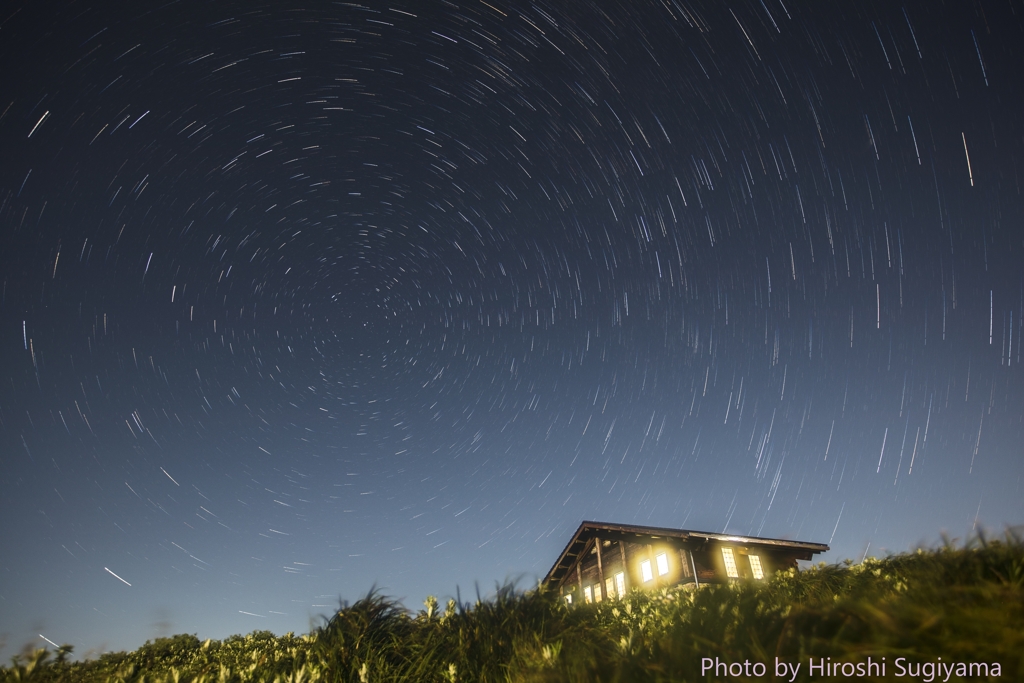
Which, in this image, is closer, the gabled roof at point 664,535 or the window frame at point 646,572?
the gabled roof at point 664,535

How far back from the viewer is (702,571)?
21.6 metres

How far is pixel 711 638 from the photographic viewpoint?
2934mm

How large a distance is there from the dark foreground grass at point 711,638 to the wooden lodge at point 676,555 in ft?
50.2

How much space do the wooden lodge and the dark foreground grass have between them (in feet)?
50.2

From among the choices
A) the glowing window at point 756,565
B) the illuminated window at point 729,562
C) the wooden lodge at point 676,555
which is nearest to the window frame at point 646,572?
the wooden lodge at point 676,555

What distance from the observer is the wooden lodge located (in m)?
21.3

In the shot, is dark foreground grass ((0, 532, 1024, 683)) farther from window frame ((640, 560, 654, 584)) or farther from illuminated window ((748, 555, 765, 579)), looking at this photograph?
illuminated window ((748, 555, 765, 579))

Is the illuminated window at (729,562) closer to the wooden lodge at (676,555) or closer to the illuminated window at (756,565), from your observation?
the wooden lodge at (676,555)

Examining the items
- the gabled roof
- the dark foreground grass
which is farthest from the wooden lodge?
the dark foreground grass

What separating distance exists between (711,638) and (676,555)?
869 inches

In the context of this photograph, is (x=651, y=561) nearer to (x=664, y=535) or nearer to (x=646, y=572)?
(x=646, y=572)

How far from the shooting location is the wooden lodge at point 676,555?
69.9 ft

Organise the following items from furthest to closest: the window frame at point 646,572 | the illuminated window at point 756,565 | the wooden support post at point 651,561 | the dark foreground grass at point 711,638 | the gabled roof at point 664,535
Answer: the window frame at point 646,572 → the wooden support post at point 651,561 → the illuminated window at point 756,565 → the gabled roof at point 664,535 → the dark foreground grass at point 711,638

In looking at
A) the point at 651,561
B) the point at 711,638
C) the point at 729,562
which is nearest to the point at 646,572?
the point at 651,561
